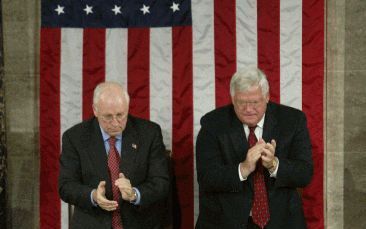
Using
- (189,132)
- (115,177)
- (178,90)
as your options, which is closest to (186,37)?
(178,90)

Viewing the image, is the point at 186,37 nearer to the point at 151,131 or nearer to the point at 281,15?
the point at 281,15

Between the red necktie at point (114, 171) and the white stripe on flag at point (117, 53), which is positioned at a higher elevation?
the white stripe on flag at point (117, 53)

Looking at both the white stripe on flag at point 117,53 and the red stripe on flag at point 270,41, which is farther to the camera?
the white stripe on flag at point 117,53

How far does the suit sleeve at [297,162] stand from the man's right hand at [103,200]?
95 centimetres

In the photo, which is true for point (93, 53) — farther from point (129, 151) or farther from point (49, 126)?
point (129, 151)

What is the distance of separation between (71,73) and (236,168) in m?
2.02

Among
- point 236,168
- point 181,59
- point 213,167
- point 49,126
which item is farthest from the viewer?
point 49,126

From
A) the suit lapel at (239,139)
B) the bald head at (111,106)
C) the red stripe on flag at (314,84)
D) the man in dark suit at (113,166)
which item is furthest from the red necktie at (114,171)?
the red stripe on flag at (314,84)

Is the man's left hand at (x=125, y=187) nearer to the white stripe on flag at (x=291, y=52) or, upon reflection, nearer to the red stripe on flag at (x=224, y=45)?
the red stripe on flag at (x=224, y=45)

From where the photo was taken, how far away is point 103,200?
323cm

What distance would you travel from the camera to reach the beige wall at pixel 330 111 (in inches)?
185

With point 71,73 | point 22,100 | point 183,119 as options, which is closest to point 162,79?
point 183,119

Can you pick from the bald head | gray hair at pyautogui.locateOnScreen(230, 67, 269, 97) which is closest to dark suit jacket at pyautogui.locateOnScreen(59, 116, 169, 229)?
the bald head

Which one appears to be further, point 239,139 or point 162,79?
point 162,79
